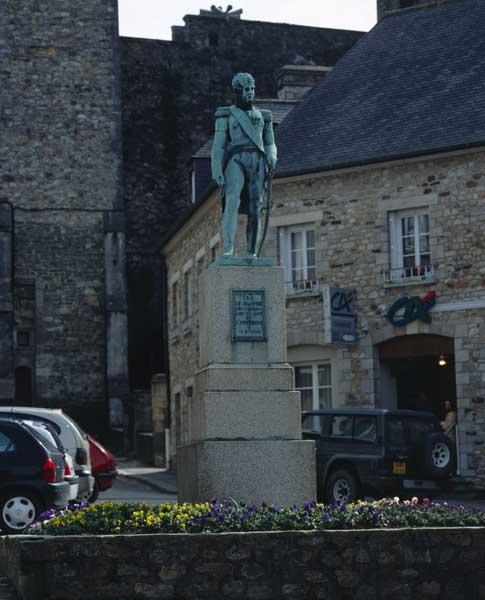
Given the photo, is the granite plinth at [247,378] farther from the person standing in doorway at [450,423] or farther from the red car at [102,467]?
the person standing in doorway at [450,423]

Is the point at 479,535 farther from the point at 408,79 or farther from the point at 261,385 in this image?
the point at 408,79

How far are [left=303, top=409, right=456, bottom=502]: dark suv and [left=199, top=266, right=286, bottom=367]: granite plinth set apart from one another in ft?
24.0

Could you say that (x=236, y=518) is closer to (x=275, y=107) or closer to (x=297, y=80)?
(x=275, y=107)

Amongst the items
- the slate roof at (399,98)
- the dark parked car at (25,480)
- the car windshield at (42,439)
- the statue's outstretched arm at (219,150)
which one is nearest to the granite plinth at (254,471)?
the statue's outstretched arm at (219,150)

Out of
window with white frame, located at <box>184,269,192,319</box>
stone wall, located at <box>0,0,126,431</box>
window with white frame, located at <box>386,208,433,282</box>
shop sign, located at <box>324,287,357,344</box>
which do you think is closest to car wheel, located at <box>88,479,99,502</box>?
shop sign, located at <box>324,287,357,344</box>

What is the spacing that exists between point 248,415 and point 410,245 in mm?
Result: 14121

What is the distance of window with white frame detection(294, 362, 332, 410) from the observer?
93.2 ft

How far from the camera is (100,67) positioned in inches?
1689

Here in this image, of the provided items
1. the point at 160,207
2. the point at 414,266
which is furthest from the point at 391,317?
the point at 160,207

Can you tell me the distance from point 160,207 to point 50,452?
28.6 meters

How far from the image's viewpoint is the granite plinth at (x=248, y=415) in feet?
45.4

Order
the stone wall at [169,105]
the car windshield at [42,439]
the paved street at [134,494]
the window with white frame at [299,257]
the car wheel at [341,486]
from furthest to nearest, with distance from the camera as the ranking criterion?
1. the stone wall at [169,105]
2. the window with white frame at [299,257]
3. the paved street at [134,494]
4. the car wheel at [341,486]
5. the car windshield at [42,439]

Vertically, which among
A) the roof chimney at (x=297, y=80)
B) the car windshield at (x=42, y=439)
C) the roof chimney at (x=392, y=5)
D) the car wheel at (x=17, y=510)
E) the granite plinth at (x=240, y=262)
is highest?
the roof chimney at (x=392, y=5)

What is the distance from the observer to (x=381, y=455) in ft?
69.7
